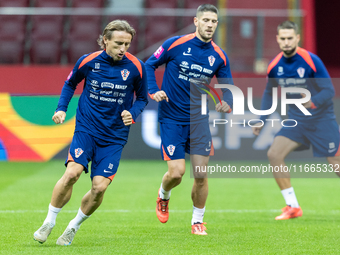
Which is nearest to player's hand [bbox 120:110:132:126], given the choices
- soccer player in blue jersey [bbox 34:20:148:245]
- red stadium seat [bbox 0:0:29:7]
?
soccer player in blue jersey [bbox 34:20:148:245]

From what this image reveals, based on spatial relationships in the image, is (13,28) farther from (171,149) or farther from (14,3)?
(171,149)

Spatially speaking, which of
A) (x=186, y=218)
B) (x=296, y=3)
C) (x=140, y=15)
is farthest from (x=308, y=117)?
(x=296, y=3)

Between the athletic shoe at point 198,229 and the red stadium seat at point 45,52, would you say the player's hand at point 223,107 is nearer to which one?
the athletic shoe at point 198,229

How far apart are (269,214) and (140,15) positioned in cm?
729

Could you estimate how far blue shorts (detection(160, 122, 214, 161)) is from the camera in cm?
574

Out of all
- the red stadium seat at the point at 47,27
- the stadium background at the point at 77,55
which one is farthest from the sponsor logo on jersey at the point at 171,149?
the red stadium seat at the point at 47,27

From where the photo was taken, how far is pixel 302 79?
6.76m

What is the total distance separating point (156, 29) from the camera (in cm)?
1330

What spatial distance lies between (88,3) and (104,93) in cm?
1021

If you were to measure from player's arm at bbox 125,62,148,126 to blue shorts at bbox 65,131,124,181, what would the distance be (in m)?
0.31

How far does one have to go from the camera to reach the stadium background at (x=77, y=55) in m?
12.3

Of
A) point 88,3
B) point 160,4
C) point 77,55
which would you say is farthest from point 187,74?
point 88,3

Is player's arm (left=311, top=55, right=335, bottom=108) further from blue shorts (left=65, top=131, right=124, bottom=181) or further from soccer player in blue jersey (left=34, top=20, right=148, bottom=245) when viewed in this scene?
blue shorts (left=65, top=131, right=124, bottom=181)

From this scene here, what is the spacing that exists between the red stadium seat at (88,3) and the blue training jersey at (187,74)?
29.9 ft
